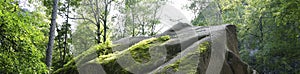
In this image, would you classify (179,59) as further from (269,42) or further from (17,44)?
(269,42)

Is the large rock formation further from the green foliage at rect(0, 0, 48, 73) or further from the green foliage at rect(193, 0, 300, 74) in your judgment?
the green foliage at rect(193, 0, 300, 74)

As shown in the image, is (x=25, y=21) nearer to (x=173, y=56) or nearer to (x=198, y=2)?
(x=173, y=56)

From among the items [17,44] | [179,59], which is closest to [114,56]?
[179,59]

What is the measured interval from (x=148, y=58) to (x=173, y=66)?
4.12 feet

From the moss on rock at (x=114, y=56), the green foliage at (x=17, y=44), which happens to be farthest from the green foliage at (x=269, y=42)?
the green foliage at (x=17, y=44)

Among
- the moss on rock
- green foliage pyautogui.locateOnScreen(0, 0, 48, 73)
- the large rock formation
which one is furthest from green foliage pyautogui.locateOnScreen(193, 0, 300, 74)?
green foliage pyautogui.locateOnScreen(0, 0, 48, 73)

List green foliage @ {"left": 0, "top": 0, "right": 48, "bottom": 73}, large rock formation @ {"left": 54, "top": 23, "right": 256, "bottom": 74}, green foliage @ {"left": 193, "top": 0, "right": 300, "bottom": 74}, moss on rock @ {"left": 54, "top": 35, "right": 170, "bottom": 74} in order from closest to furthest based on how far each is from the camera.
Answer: green foliage @ {"left": 0, "top": 0, "right": 48, "bottom": 73}, large rock formation @ {"left": 54, "top": 23, "right": 256, "bottom": 74}, moss on rock @ {"left": 54, "top": 35, "right": 170, "bottom": 74}, green foliage @ {"left": 193, "top": 0, "right": 300, "bottom": 74}

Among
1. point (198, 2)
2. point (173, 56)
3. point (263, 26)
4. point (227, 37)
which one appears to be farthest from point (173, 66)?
point (198, 2)

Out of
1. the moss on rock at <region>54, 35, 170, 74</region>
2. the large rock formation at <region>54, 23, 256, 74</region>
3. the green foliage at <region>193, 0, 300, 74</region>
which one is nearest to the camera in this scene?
the large rock formation at <region>54, 23, 256, 74</region>

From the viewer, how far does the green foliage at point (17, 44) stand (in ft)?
17.3

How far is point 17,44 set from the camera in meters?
5.53

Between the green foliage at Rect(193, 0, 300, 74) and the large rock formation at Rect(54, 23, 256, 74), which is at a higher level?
the large rock formation at Rect(54, 23, 256, 74)

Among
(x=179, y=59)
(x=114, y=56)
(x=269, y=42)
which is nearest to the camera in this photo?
(x=179, y=59)

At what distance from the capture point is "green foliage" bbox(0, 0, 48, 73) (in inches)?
→ 207
